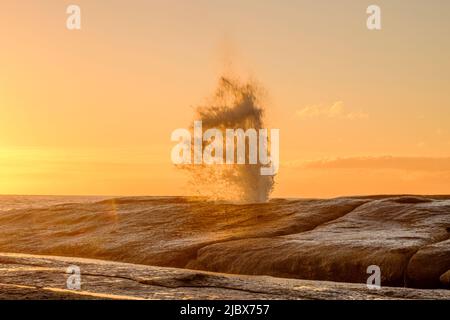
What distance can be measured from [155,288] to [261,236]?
420 inches

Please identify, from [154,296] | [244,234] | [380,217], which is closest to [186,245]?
[244,234]

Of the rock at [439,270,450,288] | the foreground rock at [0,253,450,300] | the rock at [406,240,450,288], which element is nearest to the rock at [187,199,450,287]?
the rock at [406,240,450,288]

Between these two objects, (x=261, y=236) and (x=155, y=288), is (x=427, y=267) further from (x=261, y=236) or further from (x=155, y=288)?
(x=155, y=288)

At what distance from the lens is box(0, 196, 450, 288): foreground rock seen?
17359 mm

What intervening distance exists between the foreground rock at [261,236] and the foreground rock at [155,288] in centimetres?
420

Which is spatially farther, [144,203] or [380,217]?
[144,203]

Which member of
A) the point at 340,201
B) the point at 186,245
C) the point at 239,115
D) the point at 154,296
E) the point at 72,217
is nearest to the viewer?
the point at 154,296

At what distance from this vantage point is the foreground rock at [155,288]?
34.6ft

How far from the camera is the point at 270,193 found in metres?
33.9

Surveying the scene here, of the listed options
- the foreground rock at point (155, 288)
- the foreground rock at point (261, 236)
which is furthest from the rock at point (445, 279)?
the foreground rock at point (155, 288)

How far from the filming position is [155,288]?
1188 centimetres

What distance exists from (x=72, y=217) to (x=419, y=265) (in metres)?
19.6
